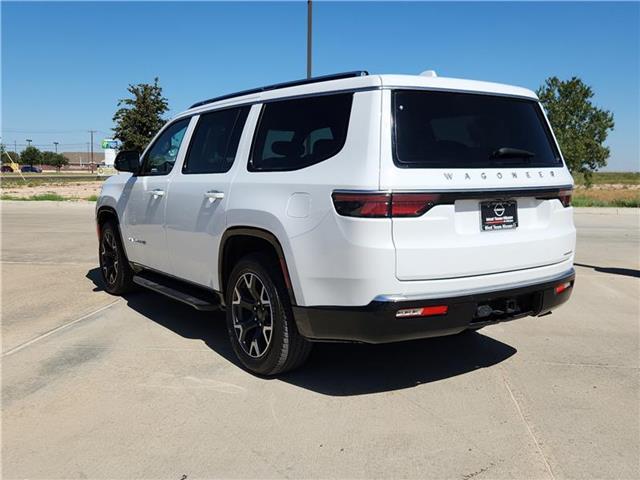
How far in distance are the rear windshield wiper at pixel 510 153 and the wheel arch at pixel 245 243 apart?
1.52 meters

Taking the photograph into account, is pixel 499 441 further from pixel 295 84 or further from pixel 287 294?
pixel 295 84

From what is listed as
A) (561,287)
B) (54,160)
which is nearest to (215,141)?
(561,287)

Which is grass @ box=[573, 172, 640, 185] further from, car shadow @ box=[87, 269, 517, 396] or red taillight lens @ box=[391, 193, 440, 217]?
red taillight lens @ box=[391, 193, 440, 217]

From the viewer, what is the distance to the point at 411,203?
129 inches

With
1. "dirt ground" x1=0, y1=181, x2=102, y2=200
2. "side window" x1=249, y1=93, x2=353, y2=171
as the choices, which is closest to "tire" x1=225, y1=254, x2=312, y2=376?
"side window" x1=249, y1=93, x2=353, y2=171

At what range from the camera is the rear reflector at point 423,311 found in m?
3.31

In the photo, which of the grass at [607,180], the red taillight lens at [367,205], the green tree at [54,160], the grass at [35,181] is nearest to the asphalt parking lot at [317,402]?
the red taillight lens at [367,205]

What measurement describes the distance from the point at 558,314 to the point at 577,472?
3.41m

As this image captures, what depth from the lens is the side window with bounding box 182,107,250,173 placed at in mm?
4492

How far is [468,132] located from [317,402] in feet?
6.67

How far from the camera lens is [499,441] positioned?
3.21 m

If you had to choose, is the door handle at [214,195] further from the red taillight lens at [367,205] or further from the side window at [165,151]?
the red taillight lens at [367,205]

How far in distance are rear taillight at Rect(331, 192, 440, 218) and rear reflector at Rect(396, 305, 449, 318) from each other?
554 mm

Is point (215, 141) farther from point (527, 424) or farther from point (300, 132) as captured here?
point (527, 424)
